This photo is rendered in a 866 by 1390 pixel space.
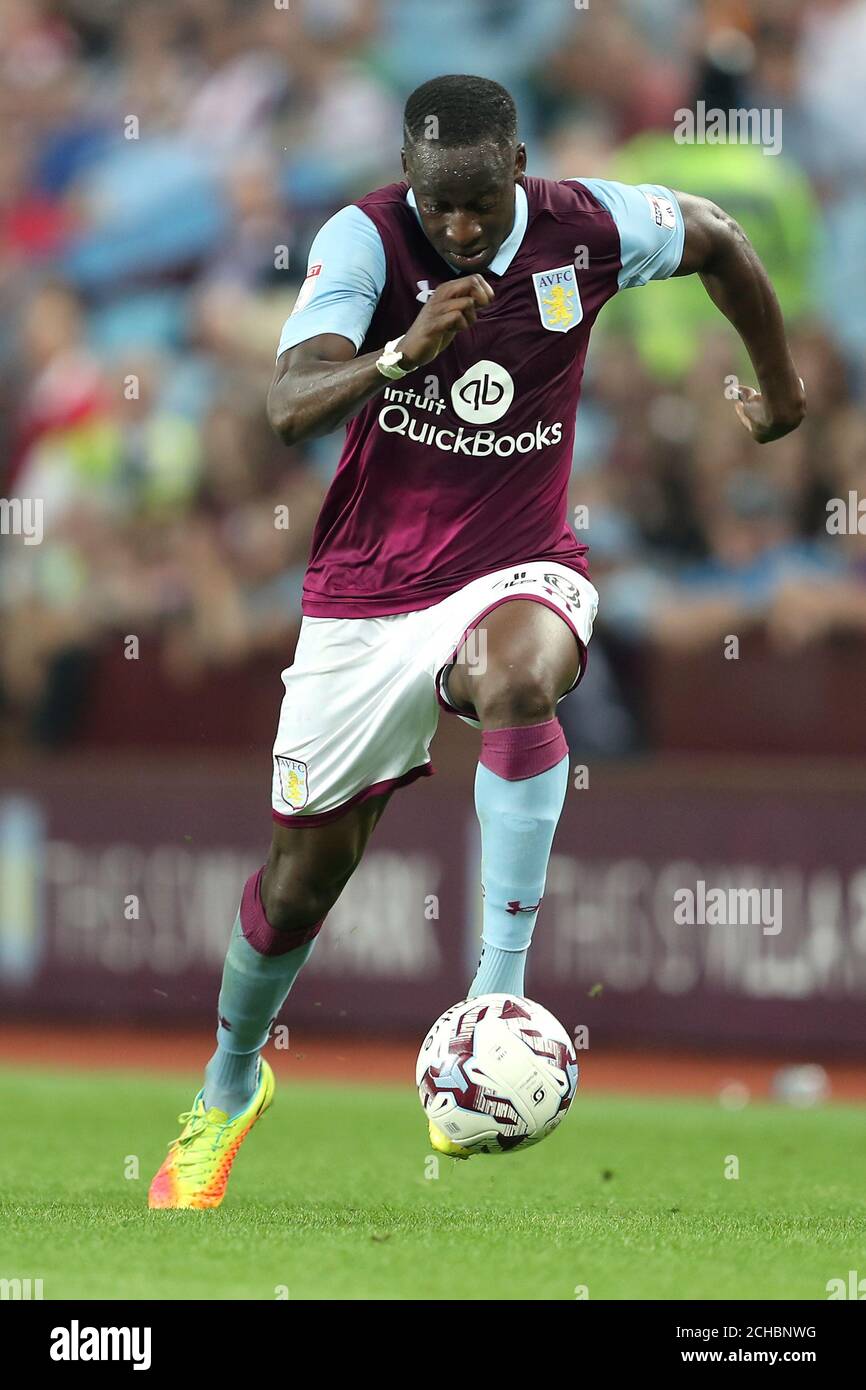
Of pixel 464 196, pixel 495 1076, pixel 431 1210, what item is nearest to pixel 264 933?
pixel 431 1210

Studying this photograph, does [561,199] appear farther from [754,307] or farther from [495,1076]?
[495,1076]

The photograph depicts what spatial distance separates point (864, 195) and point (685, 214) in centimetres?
560

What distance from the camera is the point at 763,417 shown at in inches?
224

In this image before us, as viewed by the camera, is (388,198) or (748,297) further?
(748,297)

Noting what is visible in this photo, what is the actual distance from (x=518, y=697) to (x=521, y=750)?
13 centimetres

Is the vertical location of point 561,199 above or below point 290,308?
below

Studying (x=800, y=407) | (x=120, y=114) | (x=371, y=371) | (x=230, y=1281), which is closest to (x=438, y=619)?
(x=371, y=371)

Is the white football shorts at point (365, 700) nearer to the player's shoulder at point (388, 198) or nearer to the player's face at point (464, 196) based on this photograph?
the player's face at point (464, 196)

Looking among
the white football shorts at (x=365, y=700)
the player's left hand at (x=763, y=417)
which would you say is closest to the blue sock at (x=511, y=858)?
the white football shorts at (x=365, y=700)

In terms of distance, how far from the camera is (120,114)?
43.1ft

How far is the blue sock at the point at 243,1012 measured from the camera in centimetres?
564
